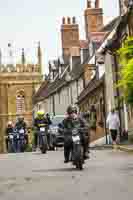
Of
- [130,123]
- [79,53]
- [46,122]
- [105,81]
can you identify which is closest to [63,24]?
[79,53]

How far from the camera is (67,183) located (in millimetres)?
13055

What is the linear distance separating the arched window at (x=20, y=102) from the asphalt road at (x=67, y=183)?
259ft

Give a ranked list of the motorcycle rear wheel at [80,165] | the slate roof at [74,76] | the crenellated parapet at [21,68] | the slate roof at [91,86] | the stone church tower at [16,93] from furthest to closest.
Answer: the crenellated parapet at [21,68], the stone church tower at [16,93], the slate roof at [74,76], the slate roof at [91,86], the motorcycle rear wheel at [80,165]

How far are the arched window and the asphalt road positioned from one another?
259ft

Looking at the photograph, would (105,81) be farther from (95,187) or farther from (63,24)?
(95,187)

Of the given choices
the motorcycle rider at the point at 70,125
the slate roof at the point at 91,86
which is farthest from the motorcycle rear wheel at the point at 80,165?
the slate roof at the point at 91,86

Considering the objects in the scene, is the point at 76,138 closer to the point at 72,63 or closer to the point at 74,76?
the point at 74,76

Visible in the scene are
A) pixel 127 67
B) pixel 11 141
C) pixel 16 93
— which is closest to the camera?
pixel 127 67

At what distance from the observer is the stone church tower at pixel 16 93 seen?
3821 inches

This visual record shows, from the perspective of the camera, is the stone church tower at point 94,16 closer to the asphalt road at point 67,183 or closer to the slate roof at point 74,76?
the slate roof at point 74,76

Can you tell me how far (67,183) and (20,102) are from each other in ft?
279

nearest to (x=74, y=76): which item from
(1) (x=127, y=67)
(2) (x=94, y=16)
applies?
(2) (x=94, y=16)

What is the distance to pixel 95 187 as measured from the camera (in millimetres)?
12117

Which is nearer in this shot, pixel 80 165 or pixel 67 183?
pixel 67 183
